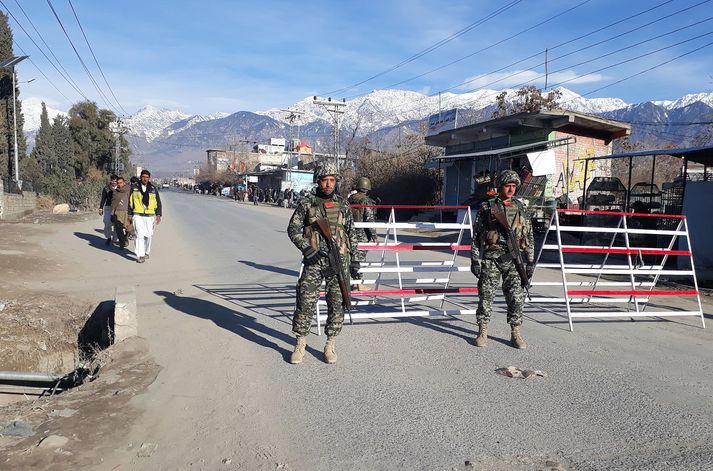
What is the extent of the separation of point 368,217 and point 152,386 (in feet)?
16.0

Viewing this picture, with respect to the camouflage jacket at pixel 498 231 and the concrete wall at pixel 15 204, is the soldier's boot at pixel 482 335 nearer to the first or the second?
the camouflage jacket at pixel 498 231

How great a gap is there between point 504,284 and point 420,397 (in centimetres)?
195

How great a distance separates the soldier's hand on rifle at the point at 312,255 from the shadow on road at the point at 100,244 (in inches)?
310

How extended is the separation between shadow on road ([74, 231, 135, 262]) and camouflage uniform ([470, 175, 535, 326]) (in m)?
8.48

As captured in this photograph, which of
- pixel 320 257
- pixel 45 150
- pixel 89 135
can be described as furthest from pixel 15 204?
pixel 89 135

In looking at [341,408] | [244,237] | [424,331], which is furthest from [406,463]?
[244,237]

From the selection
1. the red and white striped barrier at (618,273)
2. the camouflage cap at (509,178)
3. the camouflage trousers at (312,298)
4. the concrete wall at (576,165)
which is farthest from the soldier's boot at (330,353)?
the concrete wall at (576,165)

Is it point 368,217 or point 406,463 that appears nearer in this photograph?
point 406,463

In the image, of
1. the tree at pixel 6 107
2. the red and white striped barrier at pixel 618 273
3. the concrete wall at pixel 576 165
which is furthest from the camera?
the tree at pixel 6 107

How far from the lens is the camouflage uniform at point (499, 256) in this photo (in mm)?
5664

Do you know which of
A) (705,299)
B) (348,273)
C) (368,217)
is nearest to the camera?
(348,273)

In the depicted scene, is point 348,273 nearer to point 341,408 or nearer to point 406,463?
point 341,408

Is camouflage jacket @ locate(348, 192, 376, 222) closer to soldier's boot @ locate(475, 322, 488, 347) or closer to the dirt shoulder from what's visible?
soldier's boot @ locate(475, 322, 488, 347)

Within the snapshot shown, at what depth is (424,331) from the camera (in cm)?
644
